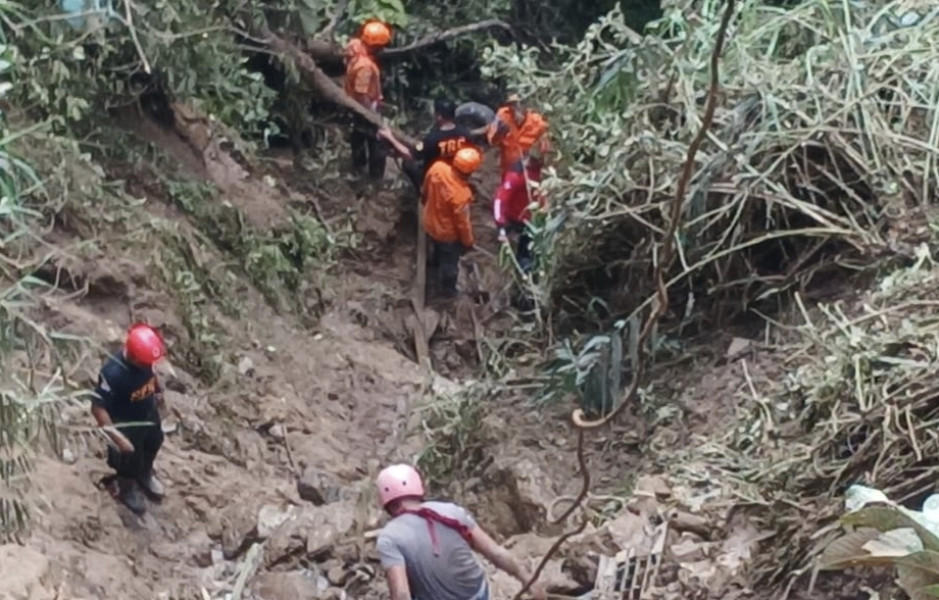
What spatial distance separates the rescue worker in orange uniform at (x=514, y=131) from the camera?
10.3 m

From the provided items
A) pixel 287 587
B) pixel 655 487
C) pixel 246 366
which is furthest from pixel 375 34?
pixel 655 487

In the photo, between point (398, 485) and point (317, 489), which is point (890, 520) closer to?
point (398, 485)

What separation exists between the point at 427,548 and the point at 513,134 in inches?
215

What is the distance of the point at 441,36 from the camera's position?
12.9m

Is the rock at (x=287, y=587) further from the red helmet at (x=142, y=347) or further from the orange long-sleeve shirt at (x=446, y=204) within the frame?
the orange long-sleeve shirt at (x=446, y=204)

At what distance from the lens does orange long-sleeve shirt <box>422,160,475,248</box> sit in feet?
34.5

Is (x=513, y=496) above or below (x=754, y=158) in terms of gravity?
below

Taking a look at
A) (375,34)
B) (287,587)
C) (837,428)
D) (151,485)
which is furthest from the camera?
(375,34)

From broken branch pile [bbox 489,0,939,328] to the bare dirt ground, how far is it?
0.66m

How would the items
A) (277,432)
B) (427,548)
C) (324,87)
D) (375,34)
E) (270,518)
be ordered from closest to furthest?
(427,548) < (270,518) < (277,432) < (324,87) < (375,34)

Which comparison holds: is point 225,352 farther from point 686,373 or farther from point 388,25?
point 388,25

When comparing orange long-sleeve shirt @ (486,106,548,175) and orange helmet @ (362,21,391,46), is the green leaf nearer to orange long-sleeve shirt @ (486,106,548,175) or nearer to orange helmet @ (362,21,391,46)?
orange long-sleeve shirt @ (486,106,548,175)

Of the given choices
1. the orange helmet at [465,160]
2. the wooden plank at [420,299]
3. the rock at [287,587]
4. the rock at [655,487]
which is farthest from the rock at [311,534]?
the orange helmet at [465,160]

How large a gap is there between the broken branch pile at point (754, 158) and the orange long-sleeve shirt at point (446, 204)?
2257mm
